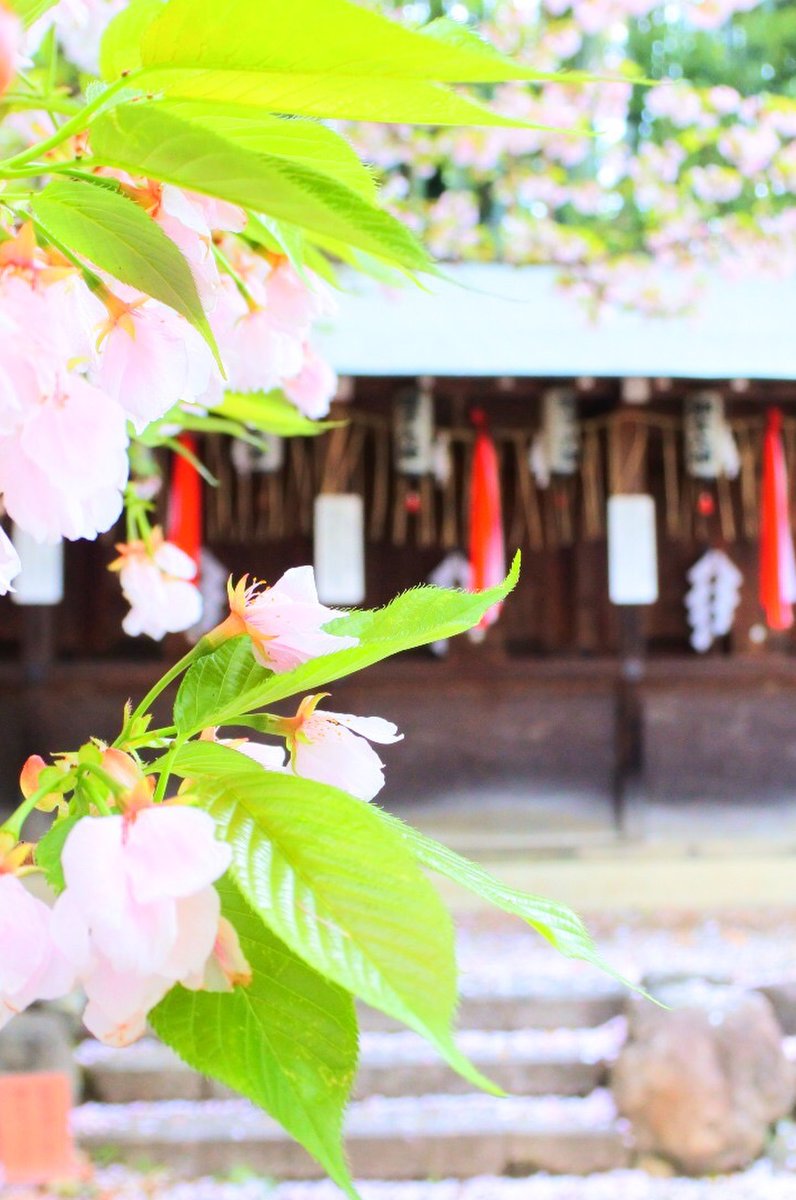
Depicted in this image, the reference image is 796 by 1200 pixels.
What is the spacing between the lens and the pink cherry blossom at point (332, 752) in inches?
21.5

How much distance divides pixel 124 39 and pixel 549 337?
21.1 ft

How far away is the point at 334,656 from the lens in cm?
44

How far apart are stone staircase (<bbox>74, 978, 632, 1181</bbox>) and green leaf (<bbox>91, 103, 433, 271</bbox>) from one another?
4.19m

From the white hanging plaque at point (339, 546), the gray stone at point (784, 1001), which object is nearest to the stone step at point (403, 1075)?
the gray stone at point (784, 1001)

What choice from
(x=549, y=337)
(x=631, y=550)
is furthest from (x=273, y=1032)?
(x=549, y=337)

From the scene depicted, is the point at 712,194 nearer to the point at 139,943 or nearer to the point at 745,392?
the point at 745,392

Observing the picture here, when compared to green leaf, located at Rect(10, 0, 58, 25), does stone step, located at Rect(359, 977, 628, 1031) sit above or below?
below

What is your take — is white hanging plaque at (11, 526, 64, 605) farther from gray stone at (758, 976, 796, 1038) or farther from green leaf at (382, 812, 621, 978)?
green leaf at (382, 812, 621, 978)

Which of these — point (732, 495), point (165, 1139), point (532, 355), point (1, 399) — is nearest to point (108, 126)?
point (1, 399)

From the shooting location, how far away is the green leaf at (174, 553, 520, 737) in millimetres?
450

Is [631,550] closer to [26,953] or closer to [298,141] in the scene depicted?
[298,141]

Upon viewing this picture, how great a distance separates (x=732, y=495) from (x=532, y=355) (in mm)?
1558

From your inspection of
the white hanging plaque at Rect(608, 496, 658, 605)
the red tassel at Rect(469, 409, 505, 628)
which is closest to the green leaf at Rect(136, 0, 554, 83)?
the red tassel at Rect(469, 409, 505, 628)

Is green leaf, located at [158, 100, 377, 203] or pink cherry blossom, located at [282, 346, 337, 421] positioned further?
pink cherry blossom, located at [282, 346, 337, 421]
